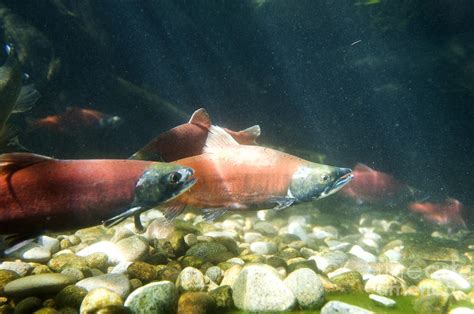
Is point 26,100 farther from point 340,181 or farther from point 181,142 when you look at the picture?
point 340,181

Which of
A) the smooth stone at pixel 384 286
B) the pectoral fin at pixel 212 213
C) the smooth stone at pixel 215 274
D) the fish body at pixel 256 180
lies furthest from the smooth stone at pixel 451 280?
the pectoral fin at pixel 212 213

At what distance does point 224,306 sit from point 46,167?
5.48 feet

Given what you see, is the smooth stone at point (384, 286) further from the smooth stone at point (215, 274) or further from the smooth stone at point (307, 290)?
the smooth stone at point (215, 274)

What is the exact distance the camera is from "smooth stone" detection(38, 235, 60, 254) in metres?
3.49

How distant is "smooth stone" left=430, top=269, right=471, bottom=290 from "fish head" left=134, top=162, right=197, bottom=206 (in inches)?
135

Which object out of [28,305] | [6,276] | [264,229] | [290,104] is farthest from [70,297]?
[290,104]

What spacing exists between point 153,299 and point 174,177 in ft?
3.03

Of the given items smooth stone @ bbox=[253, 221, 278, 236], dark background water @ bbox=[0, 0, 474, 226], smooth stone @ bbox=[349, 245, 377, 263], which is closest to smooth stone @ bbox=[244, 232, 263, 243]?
smooth stone @ bbox=[253, 221, 278, 236]

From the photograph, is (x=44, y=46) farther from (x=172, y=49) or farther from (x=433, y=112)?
(x=433, y=112)

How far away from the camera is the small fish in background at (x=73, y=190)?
202 centimetres

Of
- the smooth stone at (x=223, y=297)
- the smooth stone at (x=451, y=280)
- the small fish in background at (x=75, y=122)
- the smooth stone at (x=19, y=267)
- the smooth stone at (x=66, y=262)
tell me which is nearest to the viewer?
the smooth stone at (x=223, y=297)

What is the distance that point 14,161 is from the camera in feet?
6.75

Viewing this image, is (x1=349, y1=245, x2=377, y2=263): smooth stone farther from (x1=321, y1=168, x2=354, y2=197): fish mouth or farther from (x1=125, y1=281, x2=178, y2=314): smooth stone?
(x1=125, y1=281, x2=178, y2=314): smooth stone

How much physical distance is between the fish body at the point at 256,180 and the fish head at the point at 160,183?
2.35 ft
